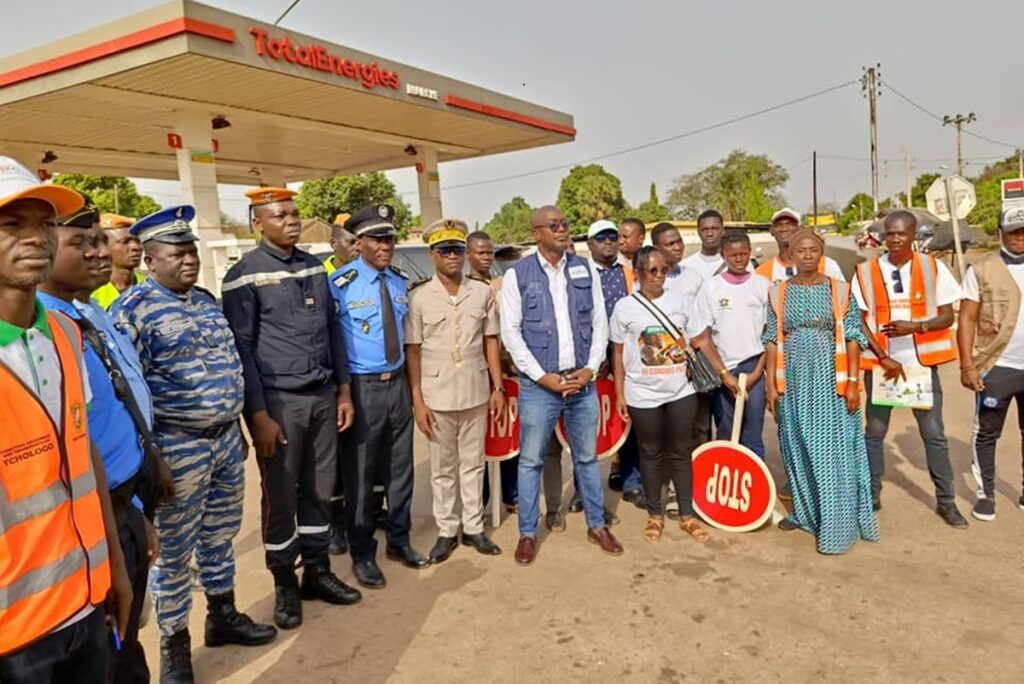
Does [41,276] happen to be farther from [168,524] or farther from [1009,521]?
[1009,521]

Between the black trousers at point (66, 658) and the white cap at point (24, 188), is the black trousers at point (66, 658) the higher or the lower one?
the lower one

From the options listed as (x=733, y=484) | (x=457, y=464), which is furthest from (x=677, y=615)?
(x=457, y=464)

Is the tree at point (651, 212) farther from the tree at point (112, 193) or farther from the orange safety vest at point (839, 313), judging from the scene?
the orange safety vest at point (839, 313)

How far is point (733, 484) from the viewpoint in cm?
407

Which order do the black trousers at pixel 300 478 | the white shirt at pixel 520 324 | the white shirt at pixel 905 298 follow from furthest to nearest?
the white shirt at pixel 905 298
the white shirt at pixel 520 324
the black trousers at pixel 300 478

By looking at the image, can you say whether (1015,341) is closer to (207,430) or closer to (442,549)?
(442,549)

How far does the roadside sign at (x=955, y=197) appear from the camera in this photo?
281 inches

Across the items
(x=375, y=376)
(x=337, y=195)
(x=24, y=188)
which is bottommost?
(x=375, y=376)

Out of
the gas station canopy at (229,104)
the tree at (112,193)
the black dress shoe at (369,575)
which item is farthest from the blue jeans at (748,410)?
the tree at (112,193)

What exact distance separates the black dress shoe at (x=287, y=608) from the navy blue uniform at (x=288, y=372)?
0.13m

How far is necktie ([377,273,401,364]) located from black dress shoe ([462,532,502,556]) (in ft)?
3.90

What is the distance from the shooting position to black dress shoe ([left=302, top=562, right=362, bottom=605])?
344 centimetres

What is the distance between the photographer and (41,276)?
149 centimetres

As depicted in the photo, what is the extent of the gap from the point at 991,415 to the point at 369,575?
12.5ft
